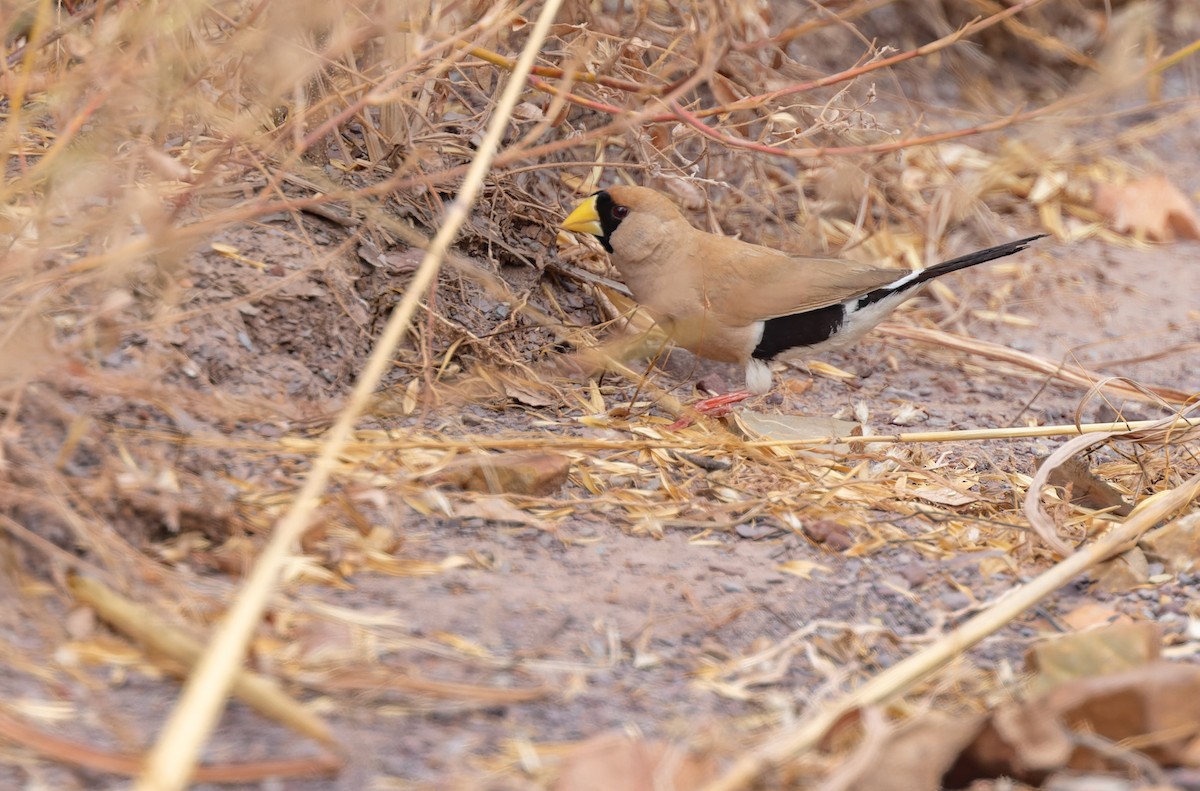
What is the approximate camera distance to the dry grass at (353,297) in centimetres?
209

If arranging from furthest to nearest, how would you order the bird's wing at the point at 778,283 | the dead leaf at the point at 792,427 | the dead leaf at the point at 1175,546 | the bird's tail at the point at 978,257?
1. the bird's wing at the point at 778,283
2. the bird's tail at the point at 978,257
3. the dead leaf at the point at 792,427
4. the dead leaf at the point at 1175,546

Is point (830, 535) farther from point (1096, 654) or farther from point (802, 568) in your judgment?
point (1096, 654)

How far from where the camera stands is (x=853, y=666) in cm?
213

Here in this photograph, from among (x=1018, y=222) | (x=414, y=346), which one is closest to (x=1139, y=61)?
(x=1018, y=222)

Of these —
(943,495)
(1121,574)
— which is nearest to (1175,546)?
(1121,574)

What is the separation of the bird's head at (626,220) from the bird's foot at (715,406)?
46cm

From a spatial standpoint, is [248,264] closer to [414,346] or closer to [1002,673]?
[414,346]

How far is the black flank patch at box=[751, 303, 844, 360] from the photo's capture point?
363 centimetres

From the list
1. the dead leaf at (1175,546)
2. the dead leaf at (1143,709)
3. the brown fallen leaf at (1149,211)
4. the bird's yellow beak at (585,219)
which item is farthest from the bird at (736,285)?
the brown fallen leaf at (1149,211)

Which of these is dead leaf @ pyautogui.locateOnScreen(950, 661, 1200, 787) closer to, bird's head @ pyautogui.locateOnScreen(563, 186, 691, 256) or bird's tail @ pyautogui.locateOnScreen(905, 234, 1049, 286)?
bird's tail @ pyautogui.locateOnScreen(905, 234, 1049, 286)

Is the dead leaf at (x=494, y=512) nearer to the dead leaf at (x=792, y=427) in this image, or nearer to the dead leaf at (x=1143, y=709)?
the dead leaf at (x=792, y=427)

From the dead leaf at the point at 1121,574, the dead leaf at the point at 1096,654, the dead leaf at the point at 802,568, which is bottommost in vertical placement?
the dead leaf at the point at 1121,574

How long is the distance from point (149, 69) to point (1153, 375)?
3.30 meters

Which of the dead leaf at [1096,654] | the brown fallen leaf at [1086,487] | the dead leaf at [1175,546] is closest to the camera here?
the dead leaf at [1096,654]
